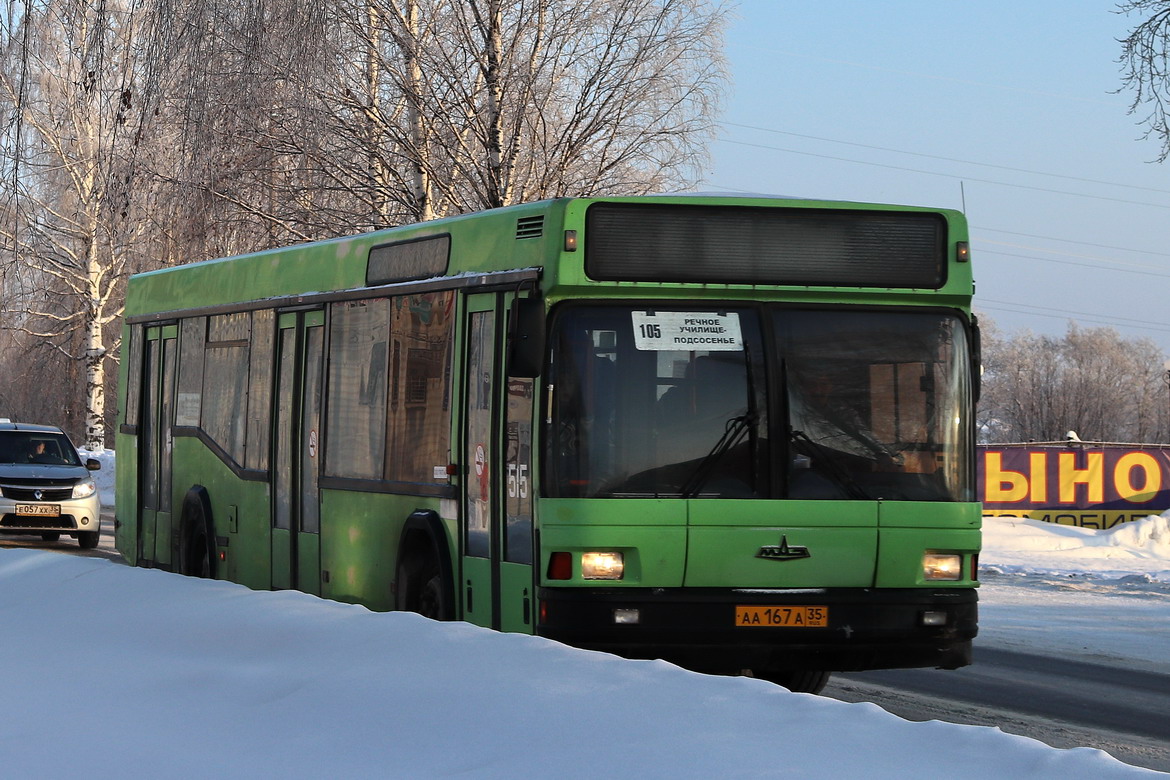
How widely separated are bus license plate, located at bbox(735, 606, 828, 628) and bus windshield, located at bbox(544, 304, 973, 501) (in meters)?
0.59

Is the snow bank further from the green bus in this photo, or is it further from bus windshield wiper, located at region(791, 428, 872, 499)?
bus windshield wiper, located at region(791, 428, 872, 499)

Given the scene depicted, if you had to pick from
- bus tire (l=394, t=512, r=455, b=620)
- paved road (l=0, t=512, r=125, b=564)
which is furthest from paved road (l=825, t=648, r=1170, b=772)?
paved road (l=0, t=512, r=125, b=564)

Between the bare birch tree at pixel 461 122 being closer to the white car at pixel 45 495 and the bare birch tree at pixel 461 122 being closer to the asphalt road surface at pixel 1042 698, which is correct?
the white car at pixel 45 495

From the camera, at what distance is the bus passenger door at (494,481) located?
8867 mm

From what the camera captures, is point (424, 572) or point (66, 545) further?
point (66, 545)

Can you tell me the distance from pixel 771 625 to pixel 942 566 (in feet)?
3.34

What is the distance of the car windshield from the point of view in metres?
23.7

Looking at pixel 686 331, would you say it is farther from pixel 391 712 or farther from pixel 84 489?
pixel 84 489

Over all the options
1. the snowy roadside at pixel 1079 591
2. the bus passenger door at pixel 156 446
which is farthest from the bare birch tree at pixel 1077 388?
the bus passenger door at pixel 156 446

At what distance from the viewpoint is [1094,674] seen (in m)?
11.4

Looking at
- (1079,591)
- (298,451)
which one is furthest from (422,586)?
(1079,591)

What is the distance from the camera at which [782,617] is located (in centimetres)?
860

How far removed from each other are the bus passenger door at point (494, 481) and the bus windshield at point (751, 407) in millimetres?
427

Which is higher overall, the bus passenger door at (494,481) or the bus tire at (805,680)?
the bus passenger door at (494,481)
